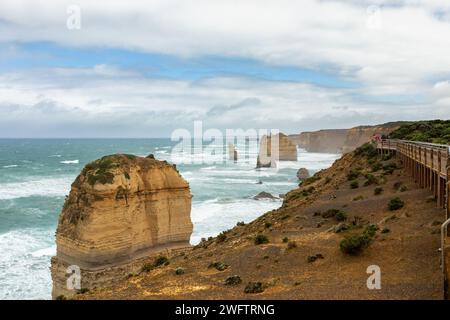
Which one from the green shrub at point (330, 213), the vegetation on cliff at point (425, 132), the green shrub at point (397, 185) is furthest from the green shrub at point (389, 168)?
the green shrub at point (330, 213)

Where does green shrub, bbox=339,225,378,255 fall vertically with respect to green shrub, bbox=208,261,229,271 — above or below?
above

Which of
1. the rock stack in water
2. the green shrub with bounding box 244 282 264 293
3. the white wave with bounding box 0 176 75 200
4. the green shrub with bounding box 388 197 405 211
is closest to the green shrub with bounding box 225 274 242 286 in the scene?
the green shrub with bounding box 244 282 264 293

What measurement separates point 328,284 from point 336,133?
618ft

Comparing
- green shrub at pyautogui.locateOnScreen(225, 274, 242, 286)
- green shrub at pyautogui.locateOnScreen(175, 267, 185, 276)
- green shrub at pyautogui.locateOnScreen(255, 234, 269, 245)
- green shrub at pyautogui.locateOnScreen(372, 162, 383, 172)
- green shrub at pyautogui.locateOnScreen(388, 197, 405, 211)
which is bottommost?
green shrub at pyautogui.locateOnScreen(175, 267, 185, 276)

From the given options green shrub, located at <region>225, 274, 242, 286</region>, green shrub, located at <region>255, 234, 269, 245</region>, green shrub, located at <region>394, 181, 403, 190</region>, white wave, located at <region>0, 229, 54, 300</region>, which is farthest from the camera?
white wave, located at <region>0, 229, 54, 300</region>

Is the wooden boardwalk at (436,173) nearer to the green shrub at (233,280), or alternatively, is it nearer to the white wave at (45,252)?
the green shrub at (233,280)

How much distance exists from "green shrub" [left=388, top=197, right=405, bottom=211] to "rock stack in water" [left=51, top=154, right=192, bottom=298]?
45.8ft

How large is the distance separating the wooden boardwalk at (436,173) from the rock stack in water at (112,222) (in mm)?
15643

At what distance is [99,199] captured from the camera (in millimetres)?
24547

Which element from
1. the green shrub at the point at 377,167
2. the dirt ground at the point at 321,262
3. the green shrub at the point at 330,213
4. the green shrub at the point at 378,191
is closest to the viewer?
the dirt ground at the point at 321,262

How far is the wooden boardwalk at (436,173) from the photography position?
10117 millimetres

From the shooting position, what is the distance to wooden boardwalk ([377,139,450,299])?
10117 mm

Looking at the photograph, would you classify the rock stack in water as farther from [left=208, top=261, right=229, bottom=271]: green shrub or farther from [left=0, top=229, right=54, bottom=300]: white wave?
[left=208, top=261, right=229, bottom=271]: green shrub
